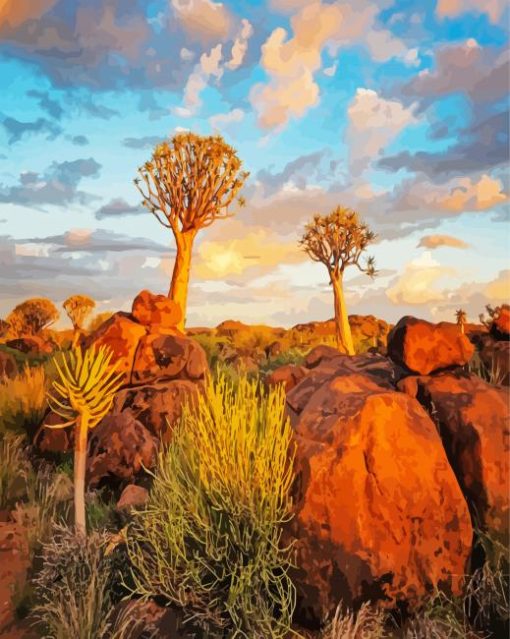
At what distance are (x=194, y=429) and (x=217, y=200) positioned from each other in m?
18.5

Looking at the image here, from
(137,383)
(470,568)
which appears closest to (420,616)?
(470,568)

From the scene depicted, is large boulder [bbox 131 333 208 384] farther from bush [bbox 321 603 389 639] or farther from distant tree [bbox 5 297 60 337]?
distant tree [bbox 5 297 60 337]

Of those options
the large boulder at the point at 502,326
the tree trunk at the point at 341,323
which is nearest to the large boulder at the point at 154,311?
the large boulder at the point at 502,326

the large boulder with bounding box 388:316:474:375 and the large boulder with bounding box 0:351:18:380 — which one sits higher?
the large boulder with bounding box 388:316:474:375

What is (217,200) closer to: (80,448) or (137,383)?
(137,383)

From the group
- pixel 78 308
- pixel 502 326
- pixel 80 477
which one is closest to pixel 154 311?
pixel 80 477

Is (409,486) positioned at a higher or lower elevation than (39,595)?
higher

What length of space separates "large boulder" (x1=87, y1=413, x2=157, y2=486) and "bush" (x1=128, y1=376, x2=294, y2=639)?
11.9 feet

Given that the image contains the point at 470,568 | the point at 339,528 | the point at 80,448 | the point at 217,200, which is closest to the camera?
the point at 339,528

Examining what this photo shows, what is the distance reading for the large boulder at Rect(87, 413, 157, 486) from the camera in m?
8.28

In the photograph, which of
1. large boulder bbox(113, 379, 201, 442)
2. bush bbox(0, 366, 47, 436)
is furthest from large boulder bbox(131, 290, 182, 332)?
bush bbox(0, 366, 47, 436)

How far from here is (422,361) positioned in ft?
17.7

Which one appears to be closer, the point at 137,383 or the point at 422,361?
the point at 422,361

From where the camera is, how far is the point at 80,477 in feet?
18.9
